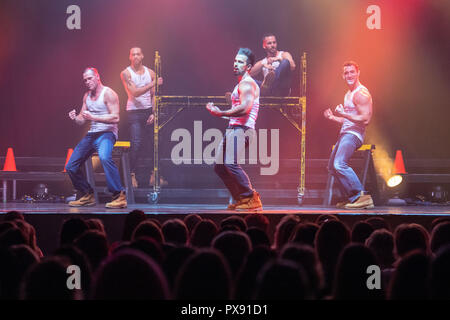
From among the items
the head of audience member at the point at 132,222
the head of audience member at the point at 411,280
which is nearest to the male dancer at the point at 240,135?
the head of audience member at the point at 132,222

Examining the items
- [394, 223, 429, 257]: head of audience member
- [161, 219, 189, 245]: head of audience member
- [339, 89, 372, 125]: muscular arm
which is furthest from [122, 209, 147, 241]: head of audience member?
[339, 89, 372, 125]: muscular arm

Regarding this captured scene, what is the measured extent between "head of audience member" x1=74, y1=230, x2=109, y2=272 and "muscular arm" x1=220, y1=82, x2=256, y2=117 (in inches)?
144

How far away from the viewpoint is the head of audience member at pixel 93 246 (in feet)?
7.64

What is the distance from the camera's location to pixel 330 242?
258 cm

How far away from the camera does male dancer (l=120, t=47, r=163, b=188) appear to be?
A: 9309mm

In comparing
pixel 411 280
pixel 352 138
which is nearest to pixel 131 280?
pixel 411 280

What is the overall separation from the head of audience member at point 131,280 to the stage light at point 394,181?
25.7 ft

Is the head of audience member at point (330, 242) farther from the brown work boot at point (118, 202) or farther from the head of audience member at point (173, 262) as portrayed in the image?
the brown work boot at point (118, 202)

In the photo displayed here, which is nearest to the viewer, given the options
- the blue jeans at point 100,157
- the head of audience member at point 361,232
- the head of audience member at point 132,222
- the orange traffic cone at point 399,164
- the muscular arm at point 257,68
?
the head of audience member at point 361,232

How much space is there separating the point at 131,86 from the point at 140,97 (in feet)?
0.85

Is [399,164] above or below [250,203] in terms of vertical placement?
above

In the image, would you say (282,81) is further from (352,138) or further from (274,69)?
(352,138)

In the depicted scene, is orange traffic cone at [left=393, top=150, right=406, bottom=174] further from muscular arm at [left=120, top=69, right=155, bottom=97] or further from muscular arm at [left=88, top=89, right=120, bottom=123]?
muscular arm at [left=88, top=89, right=120, bottom=123]

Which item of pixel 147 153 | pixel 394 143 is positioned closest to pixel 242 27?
pixel 147 153
